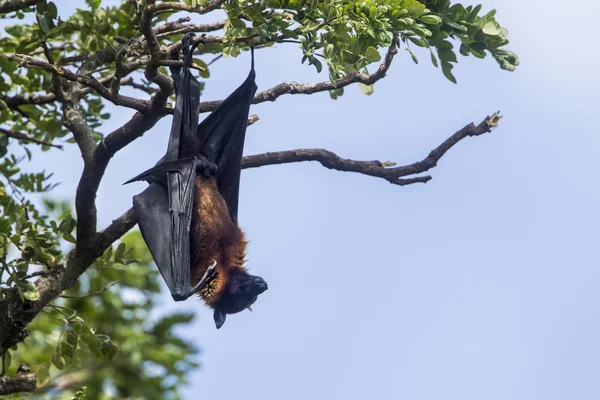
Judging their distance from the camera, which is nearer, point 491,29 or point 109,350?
point 491,29

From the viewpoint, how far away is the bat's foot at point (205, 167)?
A: 303 inches

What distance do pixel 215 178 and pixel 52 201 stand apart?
8.45 m

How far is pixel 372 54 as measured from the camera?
5359 mm

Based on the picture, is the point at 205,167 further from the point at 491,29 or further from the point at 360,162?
the point at 491,29

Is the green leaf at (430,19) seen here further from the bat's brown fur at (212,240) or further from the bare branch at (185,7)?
the bat's brown fur at (212,240)

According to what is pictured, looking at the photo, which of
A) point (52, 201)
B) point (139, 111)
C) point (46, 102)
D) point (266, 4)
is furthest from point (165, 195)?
point (52, 201)

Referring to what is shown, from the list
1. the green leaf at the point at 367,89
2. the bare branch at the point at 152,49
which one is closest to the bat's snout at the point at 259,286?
the green leaf at the point at 367,89

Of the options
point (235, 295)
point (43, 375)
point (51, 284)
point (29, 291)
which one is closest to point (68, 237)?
point (51, 284)

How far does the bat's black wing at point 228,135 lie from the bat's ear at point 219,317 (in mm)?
1218

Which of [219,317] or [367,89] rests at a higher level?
[367,89]

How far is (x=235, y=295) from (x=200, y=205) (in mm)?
940

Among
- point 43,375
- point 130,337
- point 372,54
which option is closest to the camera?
point 372,54

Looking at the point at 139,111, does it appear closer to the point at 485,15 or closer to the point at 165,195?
the point at 165,195

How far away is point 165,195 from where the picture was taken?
7.46m
